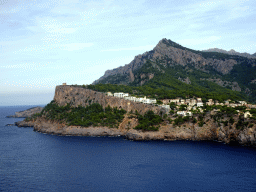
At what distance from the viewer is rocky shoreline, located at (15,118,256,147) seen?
313 ft

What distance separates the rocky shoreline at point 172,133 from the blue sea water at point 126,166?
217 inches

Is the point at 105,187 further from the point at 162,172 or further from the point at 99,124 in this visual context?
the point at 99,124

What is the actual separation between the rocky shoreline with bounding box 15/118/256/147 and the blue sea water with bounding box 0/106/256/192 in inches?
217

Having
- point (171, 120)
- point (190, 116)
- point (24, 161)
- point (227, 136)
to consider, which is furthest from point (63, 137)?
point (227, 136)

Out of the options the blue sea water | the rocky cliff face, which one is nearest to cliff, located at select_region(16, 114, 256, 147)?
the blue sea water

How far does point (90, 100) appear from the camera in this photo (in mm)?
144375

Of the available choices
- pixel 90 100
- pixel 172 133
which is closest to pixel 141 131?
pixel 172 133

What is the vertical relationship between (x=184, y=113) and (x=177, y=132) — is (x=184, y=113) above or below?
above

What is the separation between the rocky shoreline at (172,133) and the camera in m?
95.5

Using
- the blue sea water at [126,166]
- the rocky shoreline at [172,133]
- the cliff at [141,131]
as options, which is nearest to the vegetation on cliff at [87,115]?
the cliff at [141,131]

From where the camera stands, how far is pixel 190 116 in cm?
11256

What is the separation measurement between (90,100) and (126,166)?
7861 centimetres

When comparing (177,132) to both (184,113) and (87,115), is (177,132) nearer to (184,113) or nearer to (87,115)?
(184,113)

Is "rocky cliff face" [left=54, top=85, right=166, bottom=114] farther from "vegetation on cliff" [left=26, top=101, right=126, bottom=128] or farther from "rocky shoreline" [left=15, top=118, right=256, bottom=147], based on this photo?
"rocky shoreline" [left=15, top=118, right=256, bottom=147]
